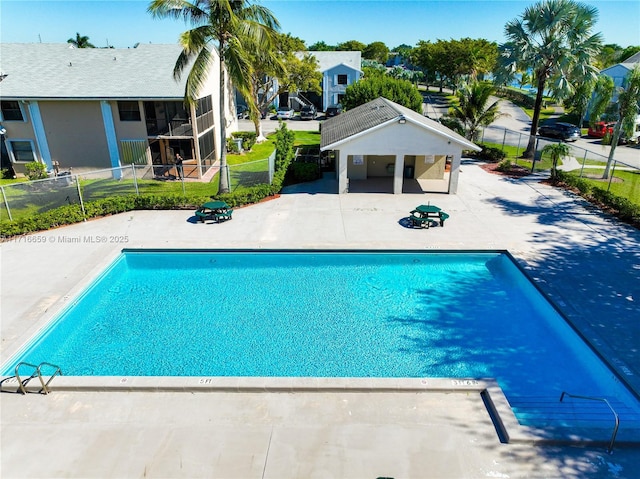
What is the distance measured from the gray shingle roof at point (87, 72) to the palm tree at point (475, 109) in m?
18.8

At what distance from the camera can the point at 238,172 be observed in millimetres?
25125

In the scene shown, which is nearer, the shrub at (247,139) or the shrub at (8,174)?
A: the shrub at (8,174)

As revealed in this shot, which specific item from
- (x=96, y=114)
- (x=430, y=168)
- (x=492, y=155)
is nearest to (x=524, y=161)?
(x=492, y=155)

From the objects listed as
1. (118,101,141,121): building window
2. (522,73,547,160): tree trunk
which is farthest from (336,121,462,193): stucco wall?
(118,101,141,121): building window

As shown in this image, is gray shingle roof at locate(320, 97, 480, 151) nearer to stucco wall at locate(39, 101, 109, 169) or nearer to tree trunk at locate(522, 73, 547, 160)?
tree trunk at locate(522, 73, 547, 160)

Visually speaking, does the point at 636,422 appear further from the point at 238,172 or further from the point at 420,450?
the point at 238,172

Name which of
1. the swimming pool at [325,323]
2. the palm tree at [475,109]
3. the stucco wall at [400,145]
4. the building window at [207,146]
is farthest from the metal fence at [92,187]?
the palm tree at [475,109]

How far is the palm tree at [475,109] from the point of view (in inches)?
1160

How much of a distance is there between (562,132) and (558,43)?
1366 centimetres

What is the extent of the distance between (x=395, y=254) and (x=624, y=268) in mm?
8005

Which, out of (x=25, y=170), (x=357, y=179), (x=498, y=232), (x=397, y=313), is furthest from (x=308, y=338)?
(x=25, y=170)

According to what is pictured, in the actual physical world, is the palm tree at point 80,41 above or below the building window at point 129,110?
above

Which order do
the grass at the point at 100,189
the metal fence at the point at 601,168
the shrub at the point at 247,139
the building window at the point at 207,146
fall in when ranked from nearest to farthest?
the grass at the point at 100,189
the metal fence at the point at 601,168
the building window at the point at 207,146
the shrub at the point at 247,139

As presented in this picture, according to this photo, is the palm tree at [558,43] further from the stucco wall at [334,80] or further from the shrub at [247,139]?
the stucco wall at [334,80]
